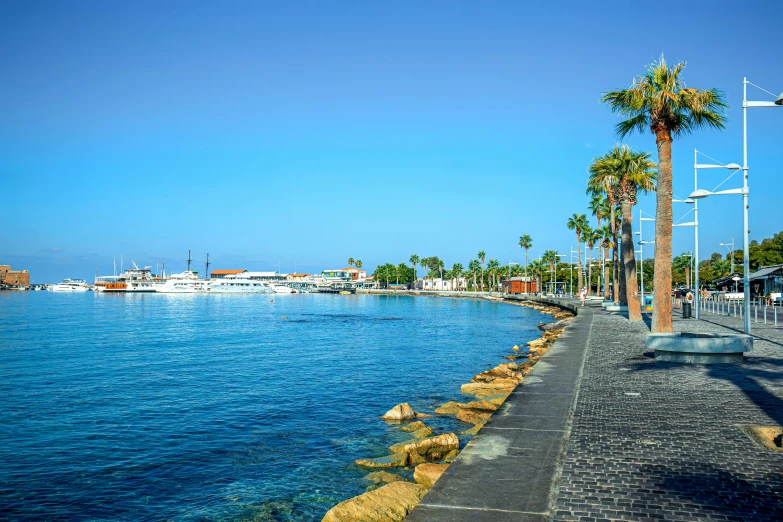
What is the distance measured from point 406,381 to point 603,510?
54.8 feet

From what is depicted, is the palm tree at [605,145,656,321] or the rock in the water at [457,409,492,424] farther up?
the palm tree at [605,145,656,321]

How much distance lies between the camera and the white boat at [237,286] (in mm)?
169875

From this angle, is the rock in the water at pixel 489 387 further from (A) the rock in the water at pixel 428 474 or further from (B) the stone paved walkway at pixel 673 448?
(A) the rock in the water at pixel 428 474

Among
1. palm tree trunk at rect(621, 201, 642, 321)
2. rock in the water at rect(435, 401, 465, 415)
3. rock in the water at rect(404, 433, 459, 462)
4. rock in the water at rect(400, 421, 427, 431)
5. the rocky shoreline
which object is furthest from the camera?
palm tree trunk at rect(621, 201, 642, 321)

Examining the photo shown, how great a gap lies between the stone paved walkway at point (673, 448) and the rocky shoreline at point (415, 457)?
2316 millimetres

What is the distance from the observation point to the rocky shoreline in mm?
8219

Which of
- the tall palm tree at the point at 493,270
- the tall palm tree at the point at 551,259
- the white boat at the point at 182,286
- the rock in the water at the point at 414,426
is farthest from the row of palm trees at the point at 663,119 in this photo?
the white boat at the point at 182,286

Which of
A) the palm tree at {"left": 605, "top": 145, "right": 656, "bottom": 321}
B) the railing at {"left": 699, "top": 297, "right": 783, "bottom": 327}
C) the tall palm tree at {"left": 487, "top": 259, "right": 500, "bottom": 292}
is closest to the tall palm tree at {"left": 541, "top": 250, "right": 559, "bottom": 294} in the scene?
the tall palm tree at {"left": 487, "top": 259, "right": 500, "bottom": 292}

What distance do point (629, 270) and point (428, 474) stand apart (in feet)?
92.3

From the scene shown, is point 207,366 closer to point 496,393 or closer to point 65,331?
point 496,393

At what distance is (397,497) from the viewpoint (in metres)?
8.62

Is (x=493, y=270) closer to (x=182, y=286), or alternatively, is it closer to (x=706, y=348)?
(x=182, y=286)

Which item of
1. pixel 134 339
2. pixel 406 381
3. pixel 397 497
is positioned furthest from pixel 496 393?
pixel 134 339

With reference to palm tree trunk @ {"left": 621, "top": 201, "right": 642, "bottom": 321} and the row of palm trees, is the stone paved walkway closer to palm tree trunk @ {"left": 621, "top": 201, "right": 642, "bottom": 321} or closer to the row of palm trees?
the row of palm trees
